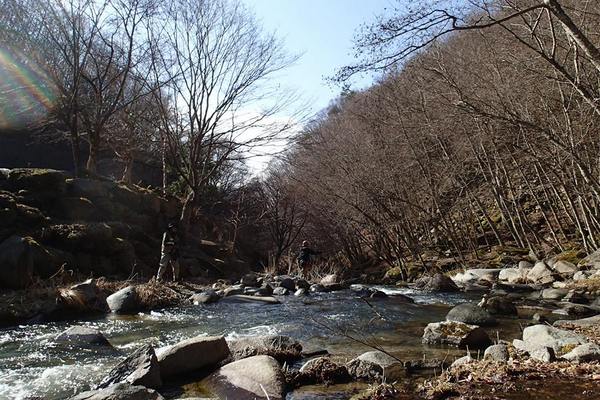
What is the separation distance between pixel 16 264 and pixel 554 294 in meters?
11.5

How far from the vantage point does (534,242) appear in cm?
1669

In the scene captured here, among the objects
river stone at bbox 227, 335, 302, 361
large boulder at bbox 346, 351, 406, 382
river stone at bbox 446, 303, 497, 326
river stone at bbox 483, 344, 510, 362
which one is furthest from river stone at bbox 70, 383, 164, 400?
river stone at bbox 446, 303, 497, 326

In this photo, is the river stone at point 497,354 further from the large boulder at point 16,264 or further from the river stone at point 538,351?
the large boulder at point 16,264

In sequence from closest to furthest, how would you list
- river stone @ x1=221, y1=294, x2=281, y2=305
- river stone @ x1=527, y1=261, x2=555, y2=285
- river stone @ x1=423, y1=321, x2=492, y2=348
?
river stone @ x1=423, y1=321, x2=492, y2=348, river stone @ x1=221, y1=294, x2=281, y2=305, river stone @ x1=527, y1=261, x2=555, y2=285

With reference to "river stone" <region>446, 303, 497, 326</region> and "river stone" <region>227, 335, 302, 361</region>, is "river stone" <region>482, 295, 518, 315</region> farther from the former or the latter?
"river stone" <region>227, 335, 302, 361</region>

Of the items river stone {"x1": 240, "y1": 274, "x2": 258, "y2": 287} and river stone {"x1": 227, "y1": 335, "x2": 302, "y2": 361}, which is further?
river stone {"x1": 240, "y1": 274, "x2": 258, "y2": 287}

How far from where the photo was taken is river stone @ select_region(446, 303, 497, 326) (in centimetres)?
751

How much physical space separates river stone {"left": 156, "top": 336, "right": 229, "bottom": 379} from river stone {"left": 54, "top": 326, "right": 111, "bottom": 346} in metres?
1.59

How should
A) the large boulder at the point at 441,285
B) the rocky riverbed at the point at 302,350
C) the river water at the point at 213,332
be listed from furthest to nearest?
the large boulder at the point at 441,285, the river water at the point at 213,332, the rocky riverbed at the point at 302,350

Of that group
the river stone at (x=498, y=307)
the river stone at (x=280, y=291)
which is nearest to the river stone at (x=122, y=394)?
the river stone at (x=498, y=307)

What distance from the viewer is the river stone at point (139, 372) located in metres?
4.64

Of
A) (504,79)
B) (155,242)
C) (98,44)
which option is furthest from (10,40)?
(504,79)

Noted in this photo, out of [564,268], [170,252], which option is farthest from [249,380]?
[564,268]

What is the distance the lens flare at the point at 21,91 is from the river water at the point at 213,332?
16.4 meters
